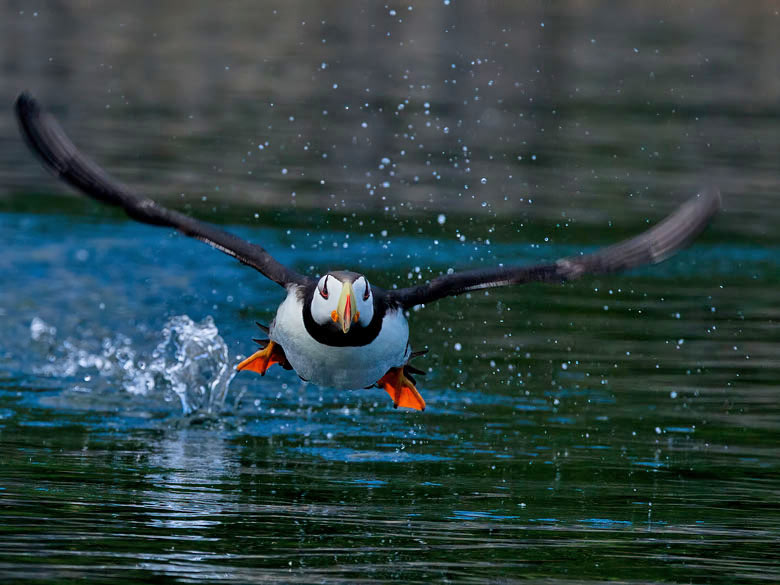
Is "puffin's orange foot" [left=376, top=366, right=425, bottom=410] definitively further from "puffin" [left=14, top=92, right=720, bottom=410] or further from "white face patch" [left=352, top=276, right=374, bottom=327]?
"white face patch" [left=352, top=276, right=374, bottom=327]

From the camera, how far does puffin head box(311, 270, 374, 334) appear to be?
32.6ft

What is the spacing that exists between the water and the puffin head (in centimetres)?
125

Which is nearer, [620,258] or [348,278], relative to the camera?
[348,278]

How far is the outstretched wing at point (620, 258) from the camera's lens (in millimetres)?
10383

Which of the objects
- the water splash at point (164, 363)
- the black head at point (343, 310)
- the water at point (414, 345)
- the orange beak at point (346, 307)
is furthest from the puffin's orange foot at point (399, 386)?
the water splash at point (164, 363)

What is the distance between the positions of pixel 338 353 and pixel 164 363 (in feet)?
13.5

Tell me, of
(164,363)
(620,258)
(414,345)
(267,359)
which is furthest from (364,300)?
(414,345)

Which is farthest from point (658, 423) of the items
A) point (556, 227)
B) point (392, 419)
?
point (556, 227)

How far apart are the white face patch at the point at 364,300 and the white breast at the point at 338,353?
30cm

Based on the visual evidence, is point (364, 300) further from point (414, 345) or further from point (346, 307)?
point (414, 345)

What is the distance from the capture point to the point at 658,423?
42.1 feet

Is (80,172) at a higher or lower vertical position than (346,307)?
higher

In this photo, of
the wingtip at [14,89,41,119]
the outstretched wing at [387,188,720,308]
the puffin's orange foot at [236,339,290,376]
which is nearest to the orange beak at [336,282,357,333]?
the outstretched wing at [387,188,720,308]

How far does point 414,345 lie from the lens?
50.9 ft
